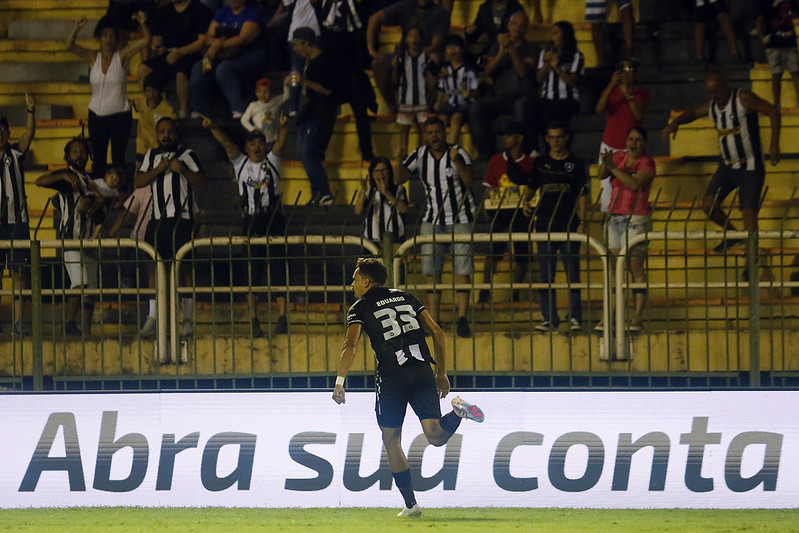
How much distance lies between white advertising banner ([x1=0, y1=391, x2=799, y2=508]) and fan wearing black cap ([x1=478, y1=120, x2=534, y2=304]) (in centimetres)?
329

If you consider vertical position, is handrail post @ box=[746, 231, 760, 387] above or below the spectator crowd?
below

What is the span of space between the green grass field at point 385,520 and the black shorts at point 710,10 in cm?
761

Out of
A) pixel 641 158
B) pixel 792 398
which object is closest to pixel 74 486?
pixel 792 398

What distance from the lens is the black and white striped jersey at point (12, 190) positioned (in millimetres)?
13039

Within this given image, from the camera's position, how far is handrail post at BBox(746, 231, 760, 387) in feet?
33.1

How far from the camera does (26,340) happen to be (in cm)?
1206

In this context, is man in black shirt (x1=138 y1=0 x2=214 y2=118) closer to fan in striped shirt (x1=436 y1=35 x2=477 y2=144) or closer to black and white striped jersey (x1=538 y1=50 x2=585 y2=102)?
fan in striped shirt (x1=436 y1=35 x2=477 y2=144)

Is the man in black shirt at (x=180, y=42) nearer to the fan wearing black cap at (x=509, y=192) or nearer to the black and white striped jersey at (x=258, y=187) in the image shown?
the black and white striped jersey at (x=258, y=187)

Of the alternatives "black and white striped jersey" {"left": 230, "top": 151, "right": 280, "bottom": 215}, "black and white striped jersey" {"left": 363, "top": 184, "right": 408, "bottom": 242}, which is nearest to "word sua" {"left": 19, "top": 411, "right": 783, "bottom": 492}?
"black and white striped jersey" {"left": 363, "top": 184, "right": 408, "bottom": 242}

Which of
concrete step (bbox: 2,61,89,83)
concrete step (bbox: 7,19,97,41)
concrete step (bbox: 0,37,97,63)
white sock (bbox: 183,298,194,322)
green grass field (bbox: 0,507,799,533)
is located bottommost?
green grass field (bbox: 0,507,799,533)

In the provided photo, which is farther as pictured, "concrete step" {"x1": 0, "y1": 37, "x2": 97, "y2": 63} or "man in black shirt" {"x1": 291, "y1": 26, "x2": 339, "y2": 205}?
"concrete step" {"x1": 0, "y1": 37, "x2": 97, "y2": 63}

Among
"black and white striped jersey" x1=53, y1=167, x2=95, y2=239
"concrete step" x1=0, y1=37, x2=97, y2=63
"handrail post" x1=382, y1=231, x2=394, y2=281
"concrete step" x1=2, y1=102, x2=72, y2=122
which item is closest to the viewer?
"handrail post" x1=382, y1=231, x2=394, y2=281

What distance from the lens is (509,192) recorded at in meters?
12.3

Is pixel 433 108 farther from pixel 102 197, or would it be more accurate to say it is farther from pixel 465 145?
pixel 102 197
